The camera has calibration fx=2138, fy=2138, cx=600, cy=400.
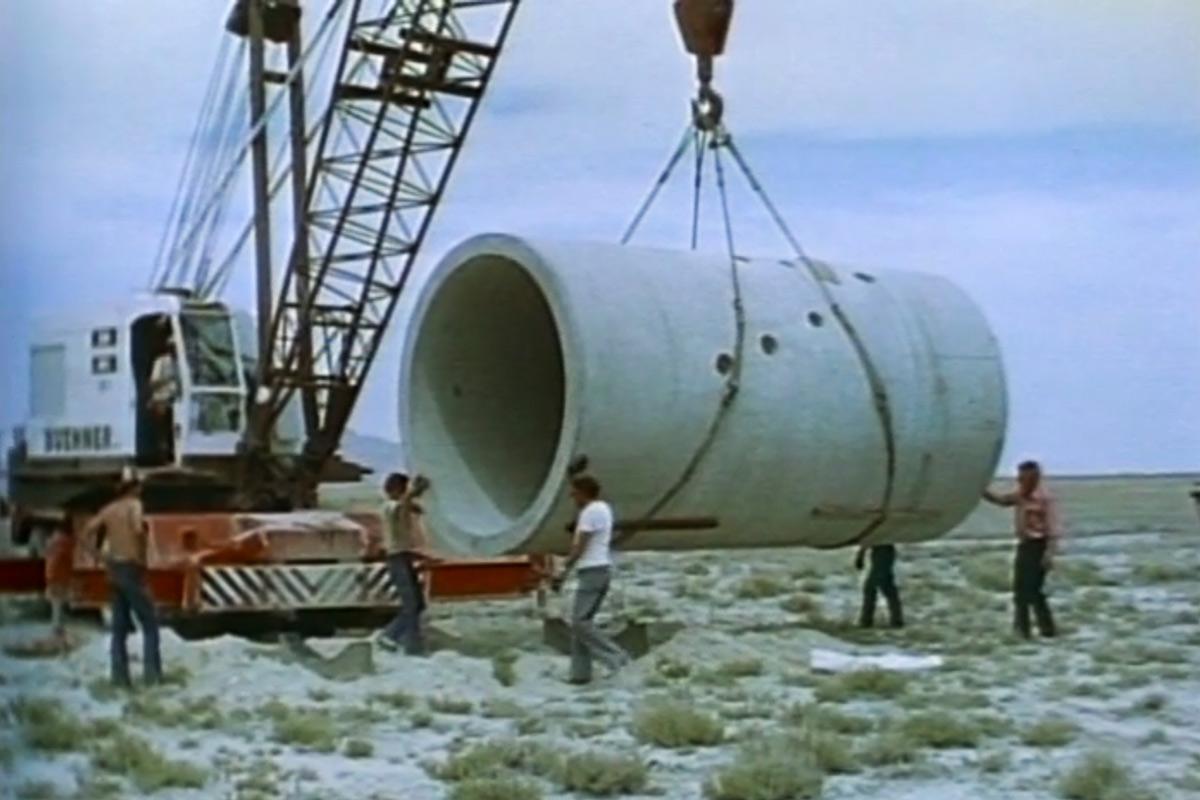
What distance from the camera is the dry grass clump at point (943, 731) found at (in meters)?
5.37

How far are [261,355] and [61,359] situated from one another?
5.06ft

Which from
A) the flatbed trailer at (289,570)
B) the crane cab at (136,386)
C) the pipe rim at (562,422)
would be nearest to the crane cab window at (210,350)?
the crane cab at (136,386)

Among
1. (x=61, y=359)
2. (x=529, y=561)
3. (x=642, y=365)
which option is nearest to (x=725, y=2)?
(x=642, y=365)

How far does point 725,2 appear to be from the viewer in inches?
218

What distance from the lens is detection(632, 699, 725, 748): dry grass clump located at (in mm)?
5277

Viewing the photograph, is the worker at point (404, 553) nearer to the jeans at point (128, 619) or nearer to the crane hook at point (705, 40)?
the jeans at point (128, 619)

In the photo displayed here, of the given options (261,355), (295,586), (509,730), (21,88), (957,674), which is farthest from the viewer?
(295,586)

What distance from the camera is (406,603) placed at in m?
7.02

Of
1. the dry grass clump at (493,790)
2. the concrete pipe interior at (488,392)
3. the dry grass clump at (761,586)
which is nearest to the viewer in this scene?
the dry grass clump at (493,790)

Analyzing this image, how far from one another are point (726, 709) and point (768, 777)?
1.72 ft

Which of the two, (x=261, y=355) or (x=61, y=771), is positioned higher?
(x=261, y=355)

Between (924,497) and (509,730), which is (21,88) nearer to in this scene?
(509,730)

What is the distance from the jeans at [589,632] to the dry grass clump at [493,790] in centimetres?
136

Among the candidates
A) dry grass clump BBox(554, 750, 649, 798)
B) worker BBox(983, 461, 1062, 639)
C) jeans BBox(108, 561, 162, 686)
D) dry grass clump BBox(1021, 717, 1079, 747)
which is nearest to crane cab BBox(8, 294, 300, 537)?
jeans BBox(108, 561, 162, 686)
